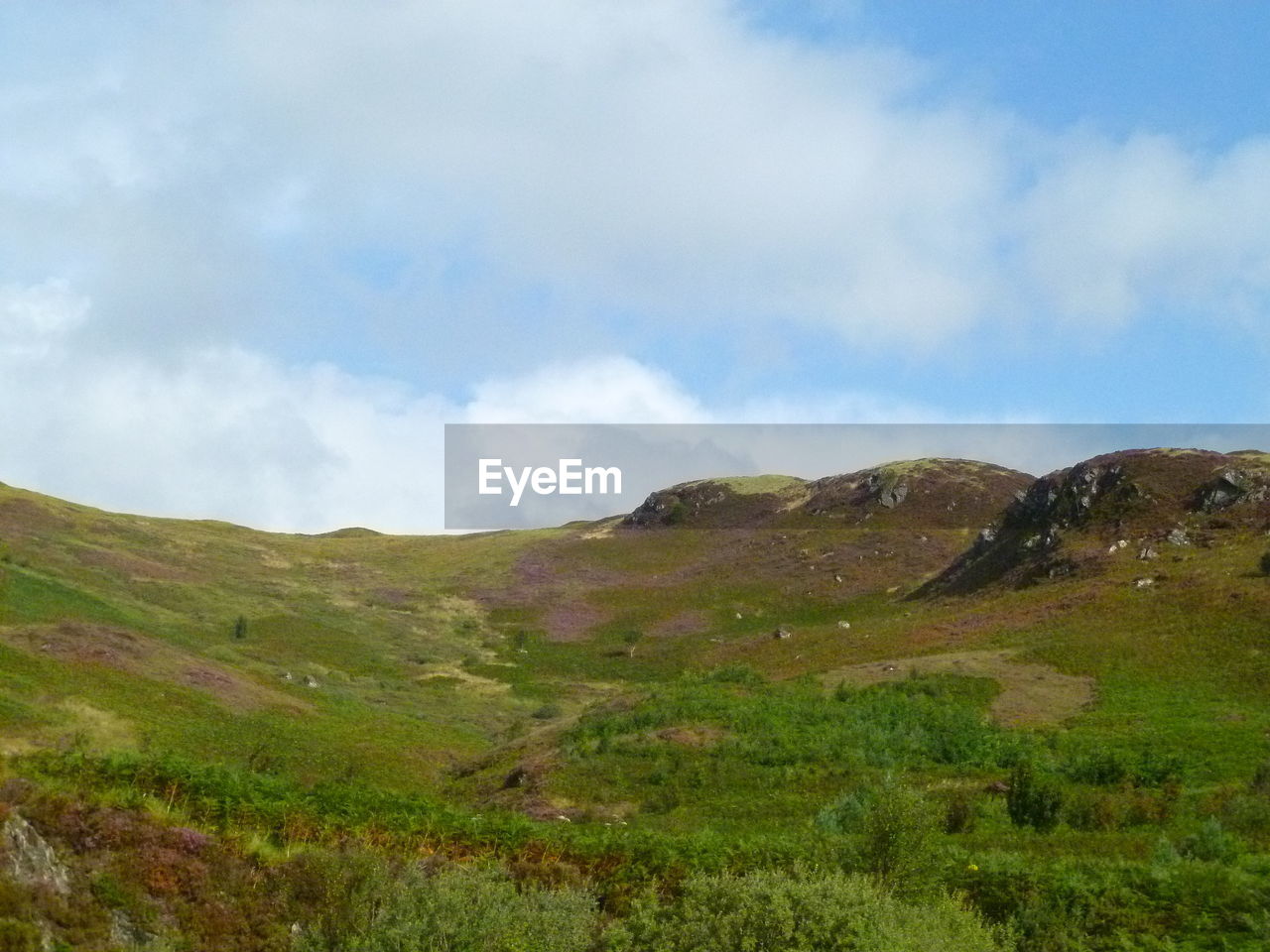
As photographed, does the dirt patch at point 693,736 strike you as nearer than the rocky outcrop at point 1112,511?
Yes

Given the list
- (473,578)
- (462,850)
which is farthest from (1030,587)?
(473,578)

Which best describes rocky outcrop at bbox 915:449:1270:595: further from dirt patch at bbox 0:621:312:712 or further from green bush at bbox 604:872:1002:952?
green bush at bbox 604:872:1002:952

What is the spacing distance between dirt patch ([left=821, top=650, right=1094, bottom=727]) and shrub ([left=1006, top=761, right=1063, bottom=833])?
1115 centimetres

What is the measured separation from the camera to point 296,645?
58281mm

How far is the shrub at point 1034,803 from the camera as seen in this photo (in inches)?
774

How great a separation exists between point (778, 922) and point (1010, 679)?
99.3 ft

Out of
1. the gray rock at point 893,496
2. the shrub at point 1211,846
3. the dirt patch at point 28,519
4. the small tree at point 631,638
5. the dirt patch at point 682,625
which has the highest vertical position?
the gray rock at point 893,496

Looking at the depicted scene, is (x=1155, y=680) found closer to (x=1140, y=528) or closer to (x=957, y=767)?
(x=957, y=767)

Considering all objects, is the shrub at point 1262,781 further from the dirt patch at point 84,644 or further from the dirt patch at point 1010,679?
the dirt patch at point 84,644

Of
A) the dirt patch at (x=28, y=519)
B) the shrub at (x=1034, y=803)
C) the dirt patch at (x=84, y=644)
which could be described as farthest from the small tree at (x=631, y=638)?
the shrub at (x=1034, y=803)

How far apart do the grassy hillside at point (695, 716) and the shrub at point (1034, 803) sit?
81mm

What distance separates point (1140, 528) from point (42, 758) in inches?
2079

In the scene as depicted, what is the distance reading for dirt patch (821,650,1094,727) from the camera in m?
32.5

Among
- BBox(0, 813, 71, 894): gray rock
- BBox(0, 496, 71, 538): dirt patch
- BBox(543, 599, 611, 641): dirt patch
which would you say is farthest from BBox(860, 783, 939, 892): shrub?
BBox(0, 496, 71, 538): dirt patch
